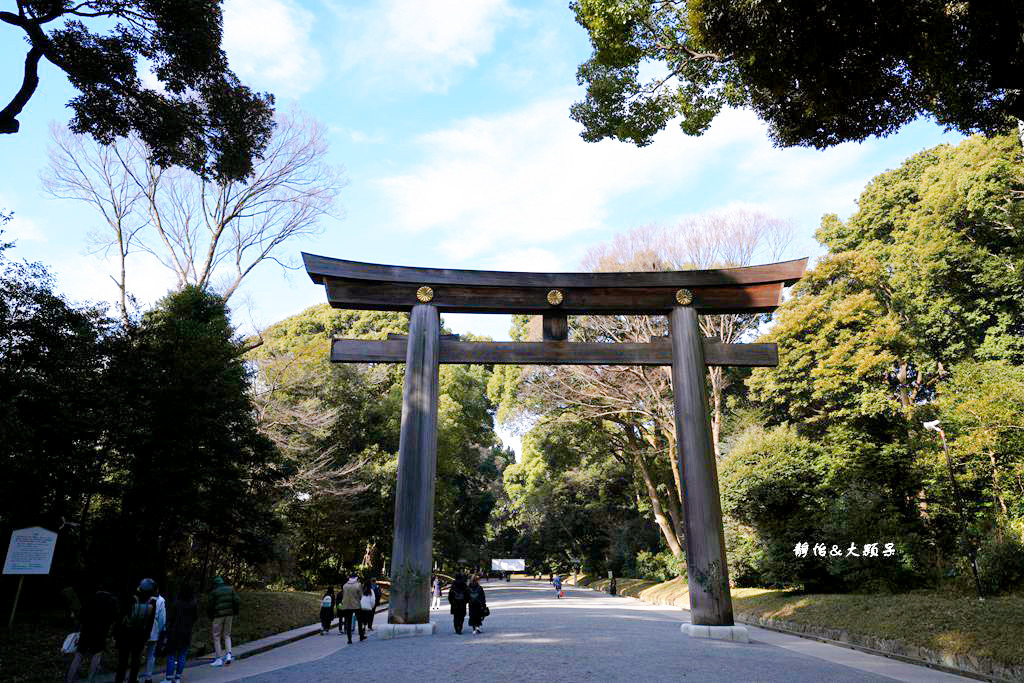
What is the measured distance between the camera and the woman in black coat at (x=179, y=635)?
752cm

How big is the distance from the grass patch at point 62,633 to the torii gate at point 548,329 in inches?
175

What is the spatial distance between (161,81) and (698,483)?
38.0 ft

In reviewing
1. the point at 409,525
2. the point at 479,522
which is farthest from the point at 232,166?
the point at 479,522

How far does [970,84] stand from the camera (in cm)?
786

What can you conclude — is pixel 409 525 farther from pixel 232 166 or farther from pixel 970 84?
pixel 970 84

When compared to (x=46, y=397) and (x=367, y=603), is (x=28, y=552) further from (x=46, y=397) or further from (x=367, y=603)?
(x=367, y=603)

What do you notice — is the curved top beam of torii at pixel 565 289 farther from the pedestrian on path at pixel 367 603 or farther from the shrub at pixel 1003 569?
the shrub at pixel 1003 569

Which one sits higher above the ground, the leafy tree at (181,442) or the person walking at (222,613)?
the leafy tree at (181,442)

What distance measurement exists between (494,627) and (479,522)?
98.1ft

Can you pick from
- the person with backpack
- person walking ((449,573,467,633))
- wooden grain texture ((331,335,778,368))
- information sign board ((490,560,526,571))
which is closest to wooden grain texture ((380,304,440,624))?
wooden grain texture ((331,335,778,368))

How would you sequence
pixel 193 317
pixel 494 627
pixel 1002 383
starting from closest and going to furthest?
pixel 494 627
pixel 193 317
pixel 1002 383

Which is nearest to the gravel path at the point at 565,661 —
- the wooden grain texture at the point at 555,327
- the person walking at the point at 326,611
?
the person walking at the point at 326,611

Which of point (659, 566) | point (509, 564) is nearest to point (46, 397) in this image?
point (659, 566)

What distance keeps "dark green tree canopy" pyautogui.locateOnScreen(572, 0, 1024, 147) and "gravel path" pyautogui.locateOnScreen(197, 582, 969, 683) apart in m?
7.08
